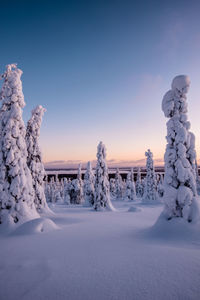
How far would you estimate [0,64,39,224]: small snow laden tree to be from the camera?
1053 centimetres

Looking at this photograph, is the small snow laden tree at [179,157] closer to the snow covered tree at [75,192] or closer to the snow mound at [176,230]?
the snow mound at [176,230]

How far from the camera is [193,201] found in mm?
9203

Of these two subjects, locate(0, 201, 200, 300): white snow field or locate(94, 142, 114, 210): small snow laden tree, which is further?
locate(94, 142, 114, 210): small snow laden tree

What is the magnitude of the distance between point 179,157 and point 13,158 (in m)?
10.8

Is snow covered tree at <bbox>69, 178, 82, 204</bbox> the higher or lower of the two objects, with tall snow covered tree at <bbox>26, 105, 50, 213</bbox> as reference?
lower

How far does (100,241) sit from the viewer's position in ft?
22.7

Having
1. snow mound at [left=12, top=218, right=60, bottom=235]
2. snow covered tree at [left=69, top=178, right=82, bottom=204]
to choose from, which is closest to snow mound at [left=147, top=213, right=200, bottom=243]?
snow mound at [left=12, top=218, right=60, bottom=235]

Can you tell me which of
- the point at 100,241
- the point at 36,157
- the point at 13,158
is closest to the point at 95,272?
the point at 100,241

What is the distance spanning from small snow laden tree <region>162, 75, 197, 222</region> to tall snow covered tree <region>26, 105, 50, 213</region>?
14.5 meters

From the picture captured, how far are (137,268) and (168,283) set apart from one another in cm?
85

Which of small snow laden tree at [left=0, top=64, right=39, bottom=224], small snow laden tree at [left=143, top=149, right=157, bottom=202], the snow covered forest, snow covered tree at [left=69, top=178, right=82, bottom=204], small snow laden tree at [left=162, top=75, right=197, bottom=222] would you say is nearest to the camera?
the snow covered forest

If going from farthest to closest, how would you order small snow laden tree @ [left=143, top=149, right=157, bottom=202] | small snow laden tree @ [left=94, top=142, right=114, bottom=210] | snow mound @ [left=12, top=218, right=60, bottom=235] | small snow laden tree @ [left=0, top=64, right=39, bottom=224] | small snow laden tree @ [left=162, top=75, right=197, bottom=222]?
1. small snow laden tree @ [left=143, top=149, right=157, bottom=202]
2. small snow laden tree @ [left=94, top=142, right=114, bottom=210]
3. small snow laden tree @ [left=0, top=64, right=39, bottom=224]
4. small snow laden tree @ [left=162, top=75, right=197, bottom=222]
5. snow mound @ [left=12, top=218, right=60, bottom=235]

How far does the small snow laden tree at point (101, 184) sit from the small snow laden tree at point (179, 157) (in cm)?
1752

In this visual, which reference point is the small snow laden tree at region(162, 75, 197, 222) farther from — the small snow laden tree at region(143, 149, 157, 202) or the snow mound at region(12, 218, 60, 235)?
the small snow laden tree at region(143, 149, 157, 202)
